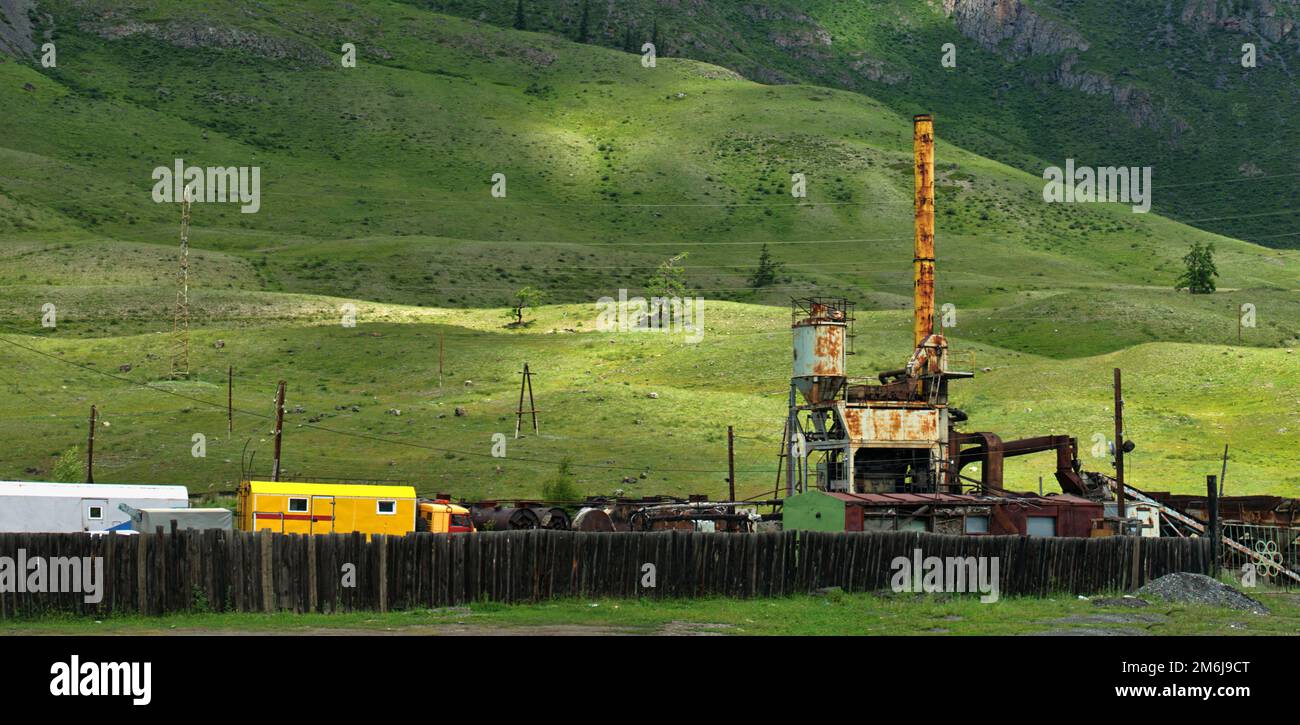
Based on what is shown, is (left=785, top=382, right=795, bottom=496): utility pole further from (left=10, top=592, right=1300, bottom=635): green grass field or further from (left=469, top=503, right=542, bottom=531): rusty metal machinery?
(left=10, top=592, right=1300, bottom=635): green grass field

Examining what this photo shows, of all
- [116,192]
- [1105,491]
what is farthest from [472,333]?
[116,192]

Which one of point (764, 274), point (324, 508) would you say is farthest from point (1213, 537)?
point (764, 274)

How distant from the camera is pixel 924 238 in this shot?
6475cm

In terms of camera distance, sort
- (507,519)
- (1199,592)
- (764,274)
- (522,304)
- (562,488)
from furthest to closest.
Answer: (764,274), (522,304), (562,488), (507,519), (1199,592)

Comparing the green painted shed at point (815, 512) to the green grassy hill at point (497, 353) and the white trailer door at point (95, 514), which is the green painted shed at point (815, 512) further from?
the green grassy hill at point (497, 353)

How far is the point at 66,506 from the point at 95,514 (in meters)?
0.89

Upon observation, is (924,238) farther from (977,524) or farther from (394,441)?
(394,441)

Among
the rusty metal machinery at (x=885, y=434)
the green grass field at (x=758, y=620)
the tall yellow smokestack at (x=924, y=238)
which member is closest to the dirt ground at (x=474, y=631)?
the green grass field at (x=758, y=620)

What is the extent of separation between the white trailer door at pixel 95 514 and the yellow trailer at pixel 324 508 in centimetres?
407

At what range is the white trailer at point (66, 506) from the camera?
45.1 meters

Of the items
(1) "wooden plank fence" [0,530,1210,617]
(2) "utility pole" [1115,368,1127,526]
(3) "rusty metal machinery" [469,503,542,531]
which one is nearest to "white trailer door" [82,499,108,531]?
(3) "rusty metal machinery" [469,503,542,531]

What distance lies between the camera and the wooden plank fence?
29766 mm

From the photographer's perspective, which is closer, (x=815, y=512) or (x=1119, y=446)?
(x=815, y=512)
